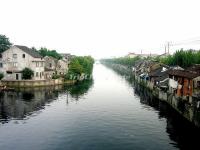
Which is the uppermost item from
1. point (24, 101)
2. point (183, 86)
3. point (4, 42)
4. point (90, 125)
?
point (4, 42)

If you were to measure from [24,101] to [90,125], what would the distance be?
2854 cm

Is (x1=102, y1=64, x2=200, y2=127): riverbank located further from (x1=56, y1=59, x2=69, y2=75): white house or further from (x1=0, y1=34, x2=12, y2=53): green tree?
(x1=0, y1=34, x2=12, y2=53): green tree

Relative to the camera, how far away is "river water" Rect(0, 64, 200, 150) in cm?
4072

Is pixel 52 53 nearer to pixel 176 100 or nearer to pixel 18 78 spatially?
pixel 18 78

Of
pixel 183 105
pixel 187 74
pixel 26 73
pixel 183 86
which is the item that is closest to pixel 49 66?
pixel 26 73

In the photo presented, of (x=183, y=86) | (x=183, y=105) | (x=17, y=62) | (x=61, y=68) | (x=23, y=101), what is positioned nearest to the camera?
(x=183, y=105)

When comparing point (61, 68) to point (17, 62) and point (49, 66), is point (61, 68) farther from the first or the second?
point (17, 62)

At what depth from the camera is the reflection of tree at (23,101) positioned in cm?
5849

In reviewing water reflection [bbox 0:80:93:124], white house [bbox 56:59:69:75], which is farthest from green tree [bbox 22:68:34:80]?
white house [bbox 56:59:69:75]

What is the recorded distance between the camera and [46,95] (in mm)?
82938

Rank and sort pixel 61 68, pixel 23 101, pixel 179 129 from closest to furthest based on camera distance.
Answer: pixel 179 129 → pixel 23 101 → pixel 61 68

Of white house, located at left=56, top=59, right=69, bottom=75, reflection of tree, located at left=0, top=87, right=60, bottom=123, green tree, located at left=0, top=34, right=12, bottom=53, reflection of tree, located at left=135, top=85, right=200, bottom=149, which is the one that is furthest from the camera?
white house, located at left=56, top=59, right=69, bottom=75

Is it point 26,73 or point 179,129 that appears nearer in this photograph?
point 179,129

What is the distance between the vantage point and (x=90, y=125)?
1982 inches
